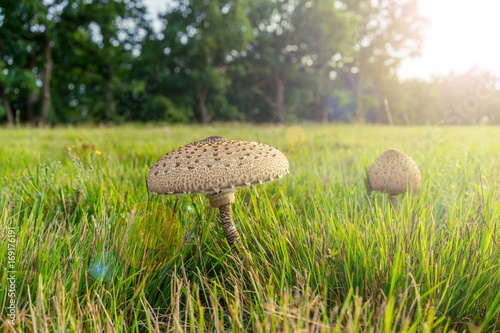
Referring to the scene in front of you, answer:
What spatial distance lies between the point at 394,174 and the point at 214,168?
54.4 inches

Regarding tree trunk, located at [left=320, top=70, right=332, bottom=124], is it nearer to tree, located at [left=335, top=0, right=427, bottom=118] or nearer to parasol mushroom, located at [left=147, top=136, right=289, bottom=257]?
tree, located at [left=335, top=0, right=427, bottom=118]

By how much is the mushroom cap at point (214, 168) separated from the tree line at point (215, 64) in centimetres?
2119

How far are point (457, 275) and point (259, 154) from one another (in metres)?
0.98

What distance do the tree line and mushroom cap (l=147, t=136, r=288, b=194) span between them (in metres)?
21.2

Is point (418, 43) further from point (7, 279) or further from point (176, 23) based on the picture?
point (7, 279)

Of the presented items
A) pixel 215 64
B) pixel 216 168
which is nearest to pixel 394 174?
pixel 216 168

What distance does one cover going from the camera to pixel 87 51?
82.1ft

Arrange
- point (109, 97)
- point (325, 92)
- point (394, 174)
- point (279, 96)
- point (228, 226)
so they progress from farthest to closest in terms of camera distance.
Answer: point (325, 92)
point (279, 96)
point (109, 97)
point (394, 174)
point (228, 226)

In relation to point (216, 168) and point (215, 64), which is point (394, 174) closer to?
point (216, 168)

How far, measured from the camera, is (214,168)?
1.48 m

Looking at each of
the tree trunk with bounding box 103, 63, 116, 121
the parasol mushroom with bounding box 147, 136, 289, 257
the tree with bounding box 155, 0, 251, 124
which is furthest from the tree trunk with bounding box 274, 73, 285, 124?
the parasol mushroom with bounding box 147, 136, 289, 257

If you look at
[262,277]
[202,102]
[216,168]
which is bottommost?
[262,277]

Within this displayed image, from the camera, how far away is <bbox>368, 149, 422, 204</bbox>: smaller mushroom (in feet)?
7.26

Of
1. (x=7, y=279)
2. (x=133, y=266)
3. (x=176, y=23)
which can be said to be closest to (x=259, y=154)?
(x=133, y=266)
